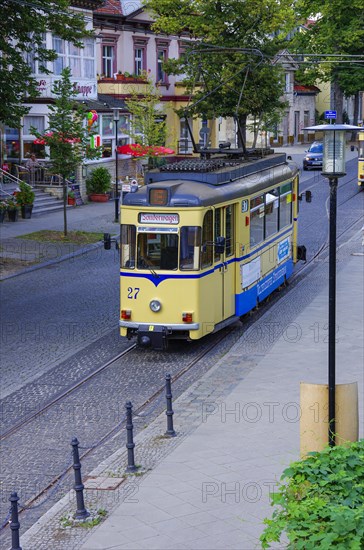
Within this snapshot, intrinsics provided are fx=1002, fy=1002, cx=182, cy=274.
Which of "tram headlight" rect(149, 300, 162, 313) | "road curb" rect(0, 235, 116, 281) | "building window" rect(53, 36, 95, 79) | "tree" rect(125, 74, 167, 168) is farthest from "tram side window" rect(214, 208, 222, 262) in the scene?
"tree" rect(125, 74, 167, 168)

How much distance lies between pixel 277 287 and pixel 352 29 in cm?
3911

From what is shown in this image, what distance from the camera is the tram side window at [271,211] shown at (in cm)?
2159

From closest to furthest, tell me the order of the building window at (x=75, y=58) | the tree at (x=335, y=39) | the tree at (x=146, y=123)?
1. the building window at (x=75, y=58)
2. the tree at (x=146, y=123)
3. the tree at (x=335, y=39)

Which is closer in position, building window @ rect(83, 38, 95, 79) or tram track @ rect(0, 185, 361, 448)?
tram track @ rect(0, 185, 361, 448)

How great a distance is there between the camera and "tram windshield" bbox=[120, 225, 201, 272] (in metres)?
17.3

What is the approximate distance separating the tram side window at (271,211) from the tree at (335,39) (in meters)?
36.2

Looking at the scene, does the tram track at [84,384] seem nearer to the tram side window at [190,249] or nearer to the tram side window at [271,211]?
the tram side window at [190,249]

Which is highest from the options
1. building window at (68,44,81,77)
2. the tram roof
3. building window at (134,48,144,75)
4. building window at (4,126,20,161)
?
building window at (134,48,144,75)

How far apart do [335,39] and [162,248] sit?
45459 mm

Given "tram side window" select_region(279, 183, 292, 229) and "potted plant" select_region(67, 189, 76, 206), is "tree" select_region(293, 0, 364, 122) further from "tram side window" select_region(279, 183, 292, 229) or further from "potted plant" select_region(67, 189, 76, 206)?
"tram side window" select_region(279, 183, 292, 229)

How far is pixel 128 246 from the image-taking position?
1770cm

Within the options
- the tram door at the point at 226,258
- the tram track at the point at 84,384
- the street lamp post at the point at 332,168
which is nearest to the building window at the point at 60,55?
the tram track at the point at 84,384

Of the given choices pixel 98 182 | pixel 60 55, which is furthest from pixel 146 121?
pixel 60 55

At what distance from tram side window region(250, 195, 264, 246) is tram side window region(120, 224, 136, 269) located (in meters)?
3.25
